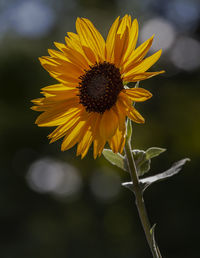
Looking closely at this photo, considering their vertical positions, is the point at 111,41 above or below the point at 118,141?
above

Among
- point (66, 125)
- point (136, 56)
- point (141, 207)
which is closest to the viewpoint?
point (141, 207)

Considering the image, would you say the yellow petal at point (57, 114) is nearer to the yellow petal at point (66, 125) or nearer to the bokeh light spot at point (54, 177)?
the yellow petal at point (66, 125)

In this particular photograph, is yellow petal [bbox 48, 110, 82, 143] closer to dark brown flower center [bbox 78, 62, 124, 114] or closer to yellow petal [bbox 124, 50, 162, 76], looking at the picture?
dark brown flower center [bbox 78, 62, 124, 114]

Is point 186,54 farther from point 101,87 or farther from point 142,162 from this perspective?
point 142,162

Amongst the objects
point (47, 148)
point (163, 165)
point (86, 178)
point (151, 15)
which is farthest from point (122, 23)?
point (151, 15)

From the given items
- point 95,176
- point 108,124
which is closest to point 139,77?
point 108,124

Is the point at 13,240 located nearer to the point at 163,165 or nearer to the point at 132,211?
the point at 132,211
